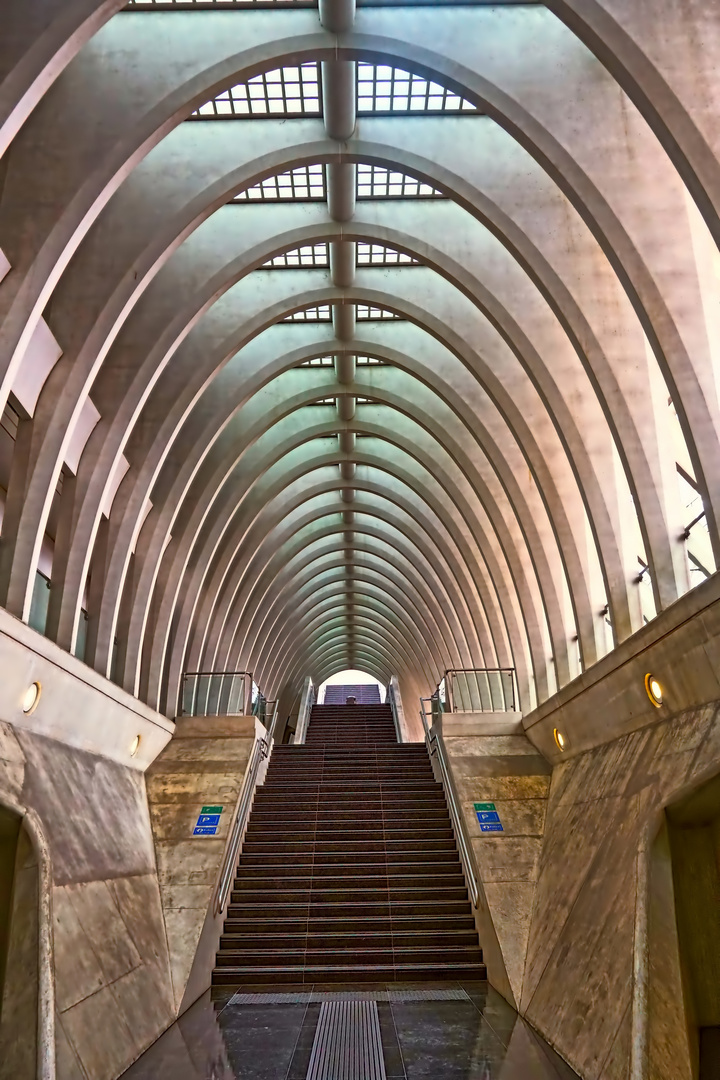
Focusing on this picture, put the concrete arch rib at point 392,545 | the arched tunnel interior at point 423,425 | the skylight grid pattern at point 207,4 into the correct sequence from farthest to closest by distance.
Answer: the concrete arch rib at point 392,545
the skylight grid pattern at point 207,4
the arched tunnel interior at point 423,425

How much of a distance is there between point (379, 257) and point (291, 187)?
2778 mm

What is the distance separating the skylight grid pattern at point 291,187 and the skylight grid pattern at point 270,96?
171cm

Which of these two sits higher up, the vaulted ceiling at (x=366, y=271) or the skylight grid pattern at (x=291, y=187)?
the skylight grid pattern at (x=291, y=187)

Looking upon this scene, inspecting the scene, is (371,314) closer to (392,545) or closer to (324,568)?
(392,545)

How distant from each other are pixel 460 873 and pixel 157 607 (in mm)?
7840

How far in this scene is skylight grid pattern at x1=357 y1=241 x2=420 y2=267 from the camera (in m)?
16.3

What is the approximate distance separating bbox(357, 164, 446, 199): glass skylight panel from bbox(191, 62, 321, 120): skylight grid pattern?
6.49 feet

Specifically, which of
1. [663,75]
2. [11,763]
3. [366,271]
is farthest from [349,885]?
[663,75]

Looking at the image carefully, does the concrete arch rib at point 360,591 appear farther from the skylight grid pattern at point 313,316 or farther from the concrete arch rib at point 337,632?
the skylight grid pattern at point 313,316

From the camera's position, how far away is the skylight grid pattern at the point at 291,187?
1410 cm

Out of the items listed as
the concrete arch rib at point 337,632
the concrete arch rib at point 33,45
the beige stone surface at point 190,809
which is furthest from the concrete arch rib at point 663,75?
the concrete arch rib at point 337,632

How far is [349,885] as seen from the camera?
43.3 ft

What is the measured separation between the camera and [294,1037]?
823 centimetres

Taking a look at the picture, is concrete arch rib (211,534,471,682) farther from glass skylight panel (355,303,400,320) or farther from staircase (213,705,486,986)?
glass skylight panel (355,303,400,320)
